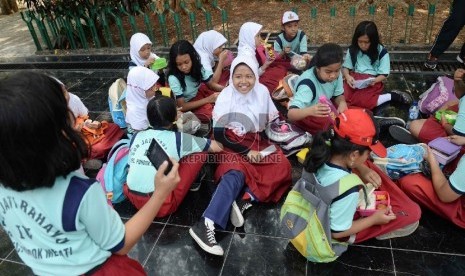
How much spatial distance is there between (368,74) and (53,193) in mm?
3527

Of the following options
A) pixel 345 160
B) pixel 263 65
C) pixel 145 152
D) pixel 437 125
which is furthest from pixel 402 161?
pixel 263 65

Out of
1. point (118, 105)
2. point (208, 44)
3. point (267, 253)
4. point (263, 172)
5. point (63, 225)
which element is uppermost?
point (63, 225)

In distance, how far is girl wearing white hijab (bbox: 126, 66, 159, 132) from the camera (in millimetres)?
3377

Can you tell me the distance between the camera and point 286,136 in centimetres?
335

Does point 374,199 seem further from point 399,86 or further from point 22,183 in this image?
point 399,86

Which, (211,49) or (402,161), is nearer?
(402,161)

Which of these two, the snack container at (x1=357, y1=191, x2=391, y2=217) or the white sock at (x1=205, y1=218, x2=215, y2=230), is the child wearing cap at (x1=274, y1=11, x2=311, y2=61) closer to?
the snack container at (x1=357, y1=191, x2=391, y2=217)

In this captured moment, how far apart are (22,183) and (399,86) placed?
4.20 m

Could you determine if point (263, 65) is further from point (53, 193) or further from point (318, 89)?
point (53, 193)

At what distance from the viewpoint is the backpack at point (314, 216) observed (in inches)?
81.0

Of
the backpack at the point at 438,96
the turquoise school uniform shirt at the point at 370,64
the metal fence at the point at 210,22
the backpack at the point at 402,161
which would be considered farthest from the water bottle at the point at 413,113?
the metal fence at the point at 210,22

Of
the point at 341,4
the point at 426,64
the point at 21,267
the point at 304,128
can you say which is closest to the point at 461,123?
the point at 304,128

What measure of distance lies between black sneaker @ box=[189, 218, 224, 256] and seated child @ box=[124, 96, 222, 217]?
13.6 inches

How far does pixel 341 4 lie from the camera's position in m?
7.34
